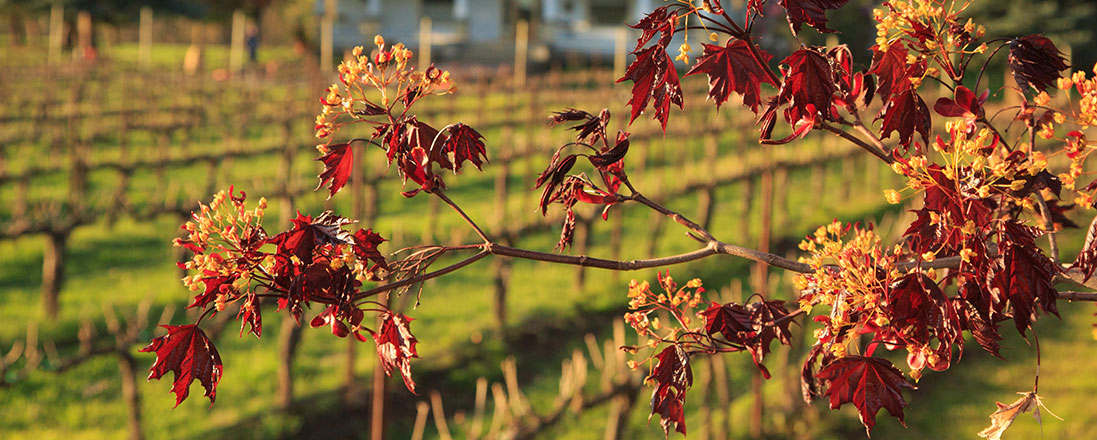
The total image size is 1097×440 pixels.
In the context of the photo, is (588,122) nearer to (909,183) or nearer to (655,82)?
(655,82)

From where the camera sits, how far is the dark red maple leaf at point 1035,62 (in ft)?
5.09

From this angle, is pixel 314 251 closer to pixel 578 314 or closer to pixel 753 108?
pixel 753 108

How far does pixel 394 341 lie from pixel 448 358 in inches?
227

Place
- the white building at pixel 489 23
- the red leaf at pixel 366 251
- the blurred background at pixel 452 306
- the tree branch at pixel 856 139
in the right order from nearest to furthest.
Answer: the red leaf at pixel 366 251
the tree branch at pixel 856 139
the blurred background at pixel 452 306
the white building at pixel 489 23

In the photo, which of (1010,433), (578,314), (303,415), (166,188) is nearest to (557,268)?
(578,314)

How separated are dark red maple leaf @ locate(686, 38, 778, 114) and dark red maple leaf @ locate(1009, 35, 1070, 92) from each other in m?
0.46

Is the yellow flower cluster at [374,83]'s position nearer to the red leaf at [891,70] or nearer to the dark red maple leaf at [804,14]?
the dark red maple leaf at [804,14]

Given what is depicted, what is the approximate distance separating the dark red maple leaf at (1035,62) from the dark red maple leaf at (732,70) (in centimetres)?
46

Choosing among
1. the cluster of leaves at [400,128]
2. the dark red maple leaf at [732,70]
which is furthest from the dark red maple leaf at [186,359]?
the dark red maple leaf at [732,70]

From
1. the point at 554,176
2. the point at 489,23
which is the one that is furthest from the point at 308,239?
the point at 489,23

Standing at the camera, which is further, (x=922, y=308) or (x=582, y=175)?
(x=582, y=175)

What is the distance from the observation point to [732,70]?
1.43m

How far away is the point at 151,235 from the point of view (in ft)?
32.6

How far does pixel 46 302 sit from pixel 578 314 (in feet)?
14.3
